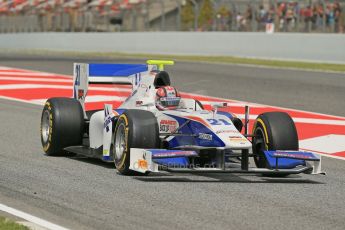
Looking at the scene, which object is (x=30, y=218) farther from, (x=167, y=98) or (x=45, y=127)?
(x=45, y=127)

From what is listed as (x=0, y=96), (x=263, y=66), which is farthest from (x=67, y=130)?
(x=263, y=66)

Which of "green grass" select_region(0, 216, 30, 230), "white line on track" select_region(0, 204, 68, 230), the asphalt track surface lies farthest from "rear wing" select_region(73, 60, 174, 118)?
"green grass" select_region(0, 216, 30, 230)

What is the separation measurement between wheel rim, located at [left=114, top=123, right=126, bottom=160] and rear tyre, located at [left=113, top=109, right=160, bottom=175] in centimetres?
5

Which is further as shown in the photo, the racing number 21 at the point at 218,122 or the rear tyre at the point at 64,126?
the rear tyre at the point at 64,126

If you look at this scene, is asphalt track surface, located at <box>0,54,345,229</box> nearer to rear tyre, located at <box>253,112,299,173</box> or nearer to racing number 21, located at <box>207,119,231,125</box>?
rear tyre, located at <box>253,112,299,173</box>

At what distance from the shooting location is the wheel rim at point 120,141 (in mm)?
10133

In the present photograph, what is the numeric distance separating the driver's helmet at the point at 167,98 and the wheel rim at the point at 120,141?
0.66m

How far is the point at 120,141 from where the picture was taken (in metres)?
10.2

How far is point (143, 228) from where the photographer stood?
7.18 m

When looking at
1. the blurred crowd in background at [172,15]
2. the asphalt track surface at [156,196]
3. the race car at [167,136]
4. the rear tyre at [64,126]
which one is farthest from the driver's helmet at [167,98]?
the blurred crowd in background at [172,15]

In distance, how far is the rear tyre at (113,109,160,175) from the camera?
980 cm

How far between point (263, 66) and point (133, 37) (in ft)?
39.9

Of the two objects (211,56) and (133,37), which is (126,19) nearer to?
(133,37)

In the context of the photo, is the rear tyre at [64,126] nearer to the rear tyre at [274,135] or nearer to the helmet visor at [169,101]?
the helmet visor at [169,101]
